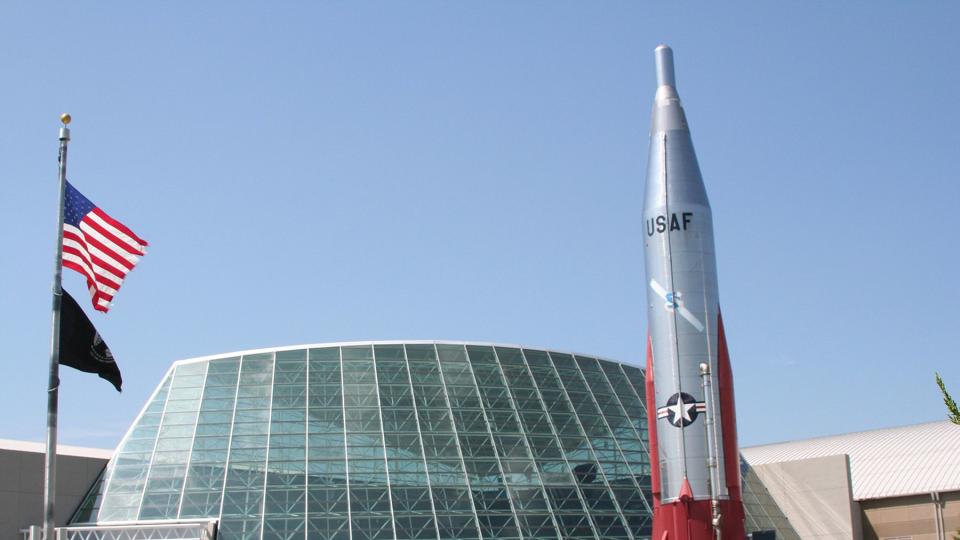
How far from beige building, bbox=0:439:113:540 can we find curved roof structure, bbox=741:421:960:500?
35.5 metres

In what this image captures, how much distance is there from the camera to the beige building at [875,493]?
1961 inches

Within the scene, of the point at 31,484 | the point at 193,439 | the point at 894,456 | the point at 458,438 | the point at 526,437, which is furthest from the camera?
the point at 894,456

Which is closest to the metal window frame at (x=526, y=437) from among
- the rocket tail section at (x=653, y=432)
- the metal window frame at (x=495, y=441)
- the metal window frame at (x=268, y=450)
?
the metal window frame at (x=495, y=441)

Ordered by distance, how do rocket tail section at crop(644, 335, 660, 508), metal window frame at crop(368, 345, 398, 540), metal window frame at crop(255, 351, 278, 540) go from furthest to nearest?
metal window frame at crop(368, 345, 398, 540) → metal window frame at crop(255, 351, 278, 540) → rocket tail section at crop(644, 335, 660, 508)

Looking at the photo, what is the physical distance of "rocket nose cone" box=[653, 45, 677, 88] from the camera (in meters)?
36.4

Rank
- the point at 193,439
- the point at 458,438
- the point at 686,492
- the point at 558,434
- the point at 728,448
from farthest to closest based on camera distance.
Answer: the point at 558,434
the point at 458,438
the point at 193,439
the point at 728,448
the point at 686,492

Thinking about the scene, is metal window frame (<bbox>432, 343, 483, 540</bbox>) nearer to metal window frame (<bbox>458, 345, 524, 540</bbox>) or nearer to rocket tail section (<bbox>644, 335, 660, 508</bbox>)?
metal window frame (<bbox>458, 345, 524, 540</bbox>)

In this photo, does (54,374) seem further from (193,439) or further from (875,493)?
(875,493)

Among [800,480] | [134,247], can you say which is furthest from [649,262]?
[800,480]

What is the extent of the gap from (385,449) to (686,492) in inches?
533

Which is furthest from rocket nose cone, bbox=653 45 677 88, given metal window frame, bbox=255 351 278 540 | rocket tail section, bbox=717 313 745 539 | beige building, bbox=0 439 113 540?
beige building, bbox=0 439 113 540

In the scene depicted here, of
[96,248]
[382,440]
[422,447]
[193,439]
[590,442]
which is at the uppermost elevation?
[96,248]

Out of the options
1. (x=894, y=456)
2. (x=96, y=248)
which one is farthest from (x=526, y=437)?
(x=96, y=248)

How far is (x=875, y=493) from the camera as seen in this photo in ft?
170
